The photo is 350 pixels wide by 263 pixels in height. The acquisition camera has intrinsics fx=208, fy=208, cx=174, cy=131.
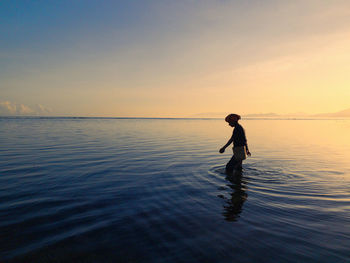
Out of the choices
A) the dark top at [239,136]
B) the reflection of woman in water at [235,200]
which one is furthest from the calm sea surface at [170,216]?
the dark top at [239,136]

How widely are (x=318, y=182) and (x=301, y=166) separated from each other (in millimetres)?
4354

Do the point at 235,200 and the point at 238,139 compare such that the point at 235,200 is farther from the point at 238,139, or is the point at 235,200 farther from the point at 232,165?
the point at 238,139

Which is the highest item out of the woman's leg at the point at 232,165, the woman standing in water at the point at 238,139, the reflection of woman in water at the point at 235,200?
the woman standing in water at the point at 238,139

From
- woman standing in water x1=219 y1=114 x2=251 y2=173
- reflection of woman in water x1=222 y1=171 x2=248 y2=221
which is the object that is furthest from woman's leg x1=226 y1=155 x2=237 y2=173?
reflection of woman in water x1=222 y1=171 x2=248 y2=221

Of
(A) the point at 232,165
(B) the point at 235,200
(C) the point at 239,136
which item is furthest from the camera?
(A) the point at 232,165

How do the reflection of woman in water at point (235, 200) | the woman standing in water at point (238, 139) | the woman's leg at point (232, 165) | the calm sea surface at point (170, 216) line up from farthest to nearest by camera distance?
the woman's leg at point (232, 165) → the woman standing in water at point (238, 139) → the reflection of woman in water at point (235, 200) → the calm sea surface at point (170, 216)

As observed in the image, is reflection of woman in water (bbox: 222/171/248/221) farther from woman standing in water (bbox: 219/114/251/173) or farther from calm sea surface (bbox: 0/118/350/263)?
woman standing in water (bbox: 219/114/251/173)

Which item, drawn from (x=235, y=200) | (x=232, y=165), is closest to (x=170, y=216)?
(x=235, y=200)

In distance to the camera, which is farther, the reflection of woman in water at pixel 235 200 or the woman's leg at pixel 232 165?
the woman's leg at pixel 232 165

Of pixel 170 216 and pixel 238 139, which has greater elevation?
pixel 238 139

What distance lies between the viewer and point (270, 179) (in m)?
11.0

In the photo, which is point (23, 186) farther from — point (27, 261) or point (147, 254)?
point (147, 254)

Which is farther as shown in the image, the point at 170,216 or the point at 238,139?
the point at 238,139

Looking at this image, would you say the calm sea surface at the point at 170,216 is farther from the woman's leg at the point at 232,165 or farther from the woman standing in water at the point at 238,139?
the woman standing in water at the point at 238,139
